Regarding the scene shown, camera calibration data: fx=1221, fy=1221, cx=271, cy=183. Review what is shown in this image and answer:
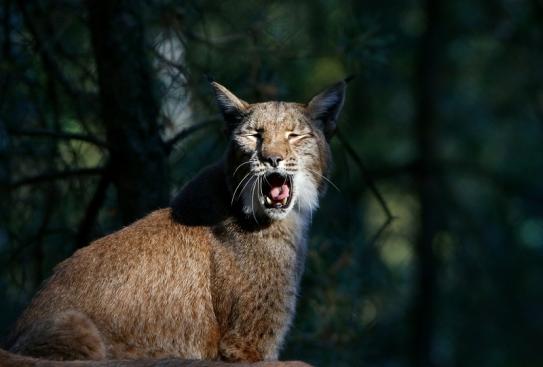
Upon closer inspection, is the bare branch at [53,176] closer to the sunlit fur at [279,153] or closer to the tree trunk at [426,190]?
the sunlit fur at [279,153]

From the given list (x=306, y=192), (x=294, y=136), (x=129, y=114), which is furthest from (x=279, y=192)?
(x=129, y=114)

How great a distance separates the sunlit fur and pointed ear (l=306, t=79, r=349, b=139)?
72 millimetres

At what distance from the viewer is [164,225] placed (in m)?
7.37

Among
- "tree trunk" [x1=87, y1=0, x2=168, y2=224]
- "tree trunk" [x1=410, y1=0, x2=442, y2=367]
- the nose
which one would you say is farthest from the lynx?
"tree trunk" [x1=410, y1=0, x2=442, y2=367]

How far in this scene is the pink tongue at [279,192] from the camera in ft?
23.9

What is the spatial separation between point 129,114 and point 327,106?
1.57 m

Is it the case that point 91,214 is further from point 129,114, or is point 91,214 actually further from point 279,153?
point 279,153

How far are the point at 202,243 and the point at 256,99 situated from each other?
95.4 inches

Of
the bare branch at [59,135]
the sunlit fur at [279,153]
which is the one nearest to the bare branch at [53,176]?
the bare branch at [59,135]

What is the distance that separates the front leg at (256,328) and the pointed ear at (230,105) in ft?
3.71

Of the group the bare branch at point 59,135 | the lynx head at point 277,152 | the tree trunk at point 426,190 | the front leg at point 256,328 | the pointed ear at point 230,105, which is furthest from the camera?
the tree trunk at point 426,190

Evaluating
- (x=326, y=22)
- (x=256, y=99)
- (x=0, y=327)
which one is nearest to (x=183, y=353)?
(x=256, y=99)

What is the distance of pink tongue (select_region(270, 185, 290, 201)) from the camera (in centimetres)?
730

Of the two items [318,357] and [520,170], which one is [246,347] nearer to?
[318,357]
